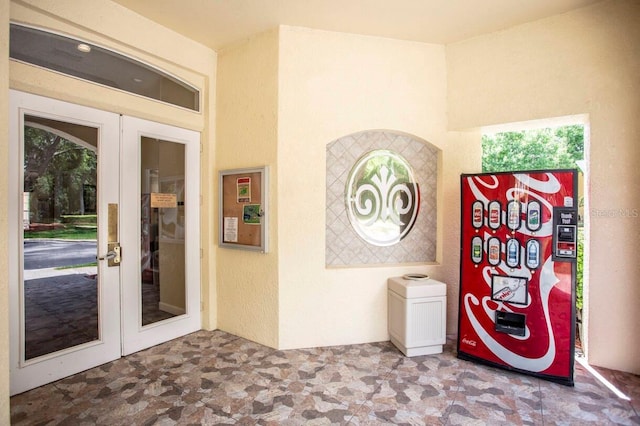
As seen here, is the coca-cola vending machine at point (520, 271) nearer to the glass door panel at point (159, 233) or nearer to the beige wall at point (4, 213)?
the glass door panel at point (159, 233)

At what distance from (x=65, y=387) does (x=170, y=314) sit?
3.55 ft

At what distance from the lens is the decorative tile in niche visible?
3502mm

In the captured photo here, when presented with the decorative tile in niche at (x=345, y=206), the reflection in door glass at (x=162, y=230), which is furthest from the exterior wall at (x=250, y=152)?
the decorative tile in niche at (x=345, y=206)

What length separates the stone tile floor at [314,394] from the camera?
2234mm

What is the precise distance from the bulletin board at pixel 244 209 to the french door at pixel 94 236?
0.36 metres

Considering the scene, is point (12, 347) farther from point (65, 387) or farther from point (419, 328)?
point (419, 328)

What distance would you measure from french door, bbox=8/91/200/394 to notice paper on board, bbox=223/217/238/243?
364 mm

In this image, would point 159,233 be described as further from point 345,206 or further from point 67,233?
point 345,206

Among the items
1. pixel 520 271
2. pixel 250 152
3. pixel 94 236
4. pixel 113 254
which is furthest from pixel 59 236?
pixel 520 271

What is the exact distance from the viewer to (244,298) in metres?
3.57

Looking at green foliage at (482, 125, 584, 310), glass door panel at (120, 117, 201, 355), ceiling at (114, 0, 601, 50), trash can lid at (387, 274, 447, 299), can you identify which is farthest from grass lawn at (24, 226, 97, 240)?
green foliage at (482, 125, 584, 310)

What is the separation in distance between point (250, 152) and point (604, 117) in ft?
11.1

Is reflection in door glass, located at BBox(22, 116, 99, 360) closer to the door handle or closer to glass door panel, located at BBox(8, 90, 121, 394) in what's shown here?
glass door panel, located at BBox(8, 90, 121, 394)

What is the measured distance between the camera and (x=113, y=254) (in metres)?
3.02
